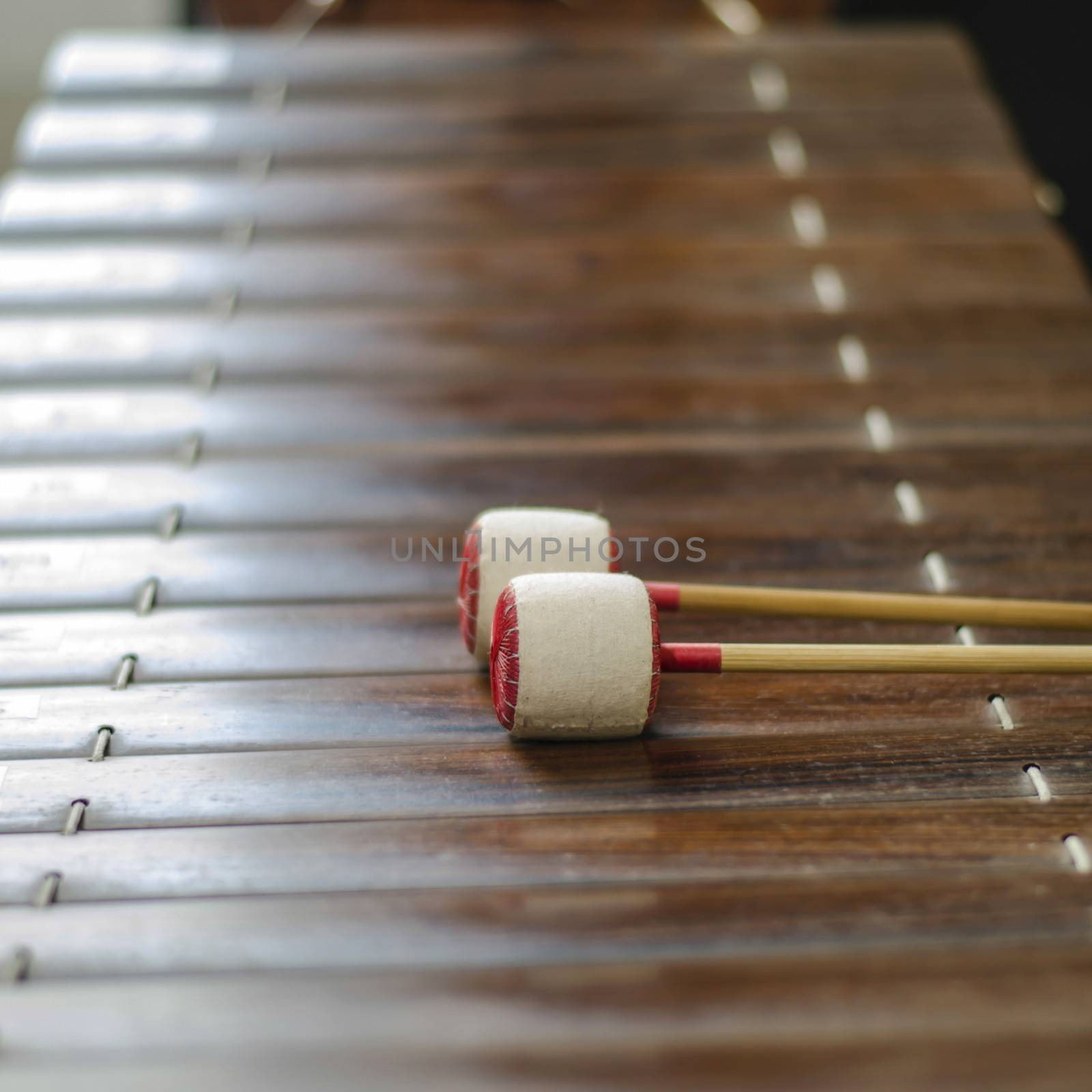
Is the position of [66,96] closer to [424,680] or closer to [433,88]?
[433,88]

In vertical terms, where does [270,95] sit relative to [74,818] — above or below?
above

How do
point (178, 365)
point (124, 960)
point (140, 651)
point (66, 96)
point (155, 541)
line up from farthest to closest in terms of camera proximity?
point (66, 96)
point (178, 365)
point (155, 541)
point (140, 651)
point (124, 960)

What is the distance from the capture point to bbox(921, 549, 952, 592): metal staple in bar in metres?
1.50

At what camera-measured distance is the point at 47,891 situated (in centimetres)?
113

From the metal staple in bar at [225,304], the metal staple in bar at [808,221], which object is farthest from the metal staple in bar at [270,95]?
the metal staple in bar at [808,221]

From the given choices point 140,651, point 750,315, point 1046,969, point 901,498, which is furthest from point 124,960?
point 750,315

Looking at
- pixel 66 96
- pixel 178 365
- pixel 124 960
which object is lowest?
pixel 124 960

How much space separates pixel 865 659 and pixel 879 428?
1.68ft

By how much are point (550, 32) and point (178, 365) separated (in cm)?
109

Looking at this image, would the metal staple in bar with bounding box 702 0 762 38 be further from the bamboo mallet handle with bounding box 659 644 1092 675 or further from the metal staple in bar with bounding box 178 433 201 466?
the bamboo mallet handle with bounding box 659 644 1092 675

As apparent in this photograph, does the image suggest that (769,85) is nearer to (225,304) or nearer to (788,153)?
(788,153)

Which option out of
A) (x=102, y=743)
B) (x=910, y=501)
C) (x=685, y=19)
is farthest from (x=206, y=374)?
(x=685, y=19)

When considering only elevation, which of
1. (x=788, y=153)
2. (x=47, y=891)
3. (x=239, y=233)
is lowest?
(x=47, y=891)

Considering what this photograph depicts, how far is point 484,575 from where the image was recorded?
4.38 feet
